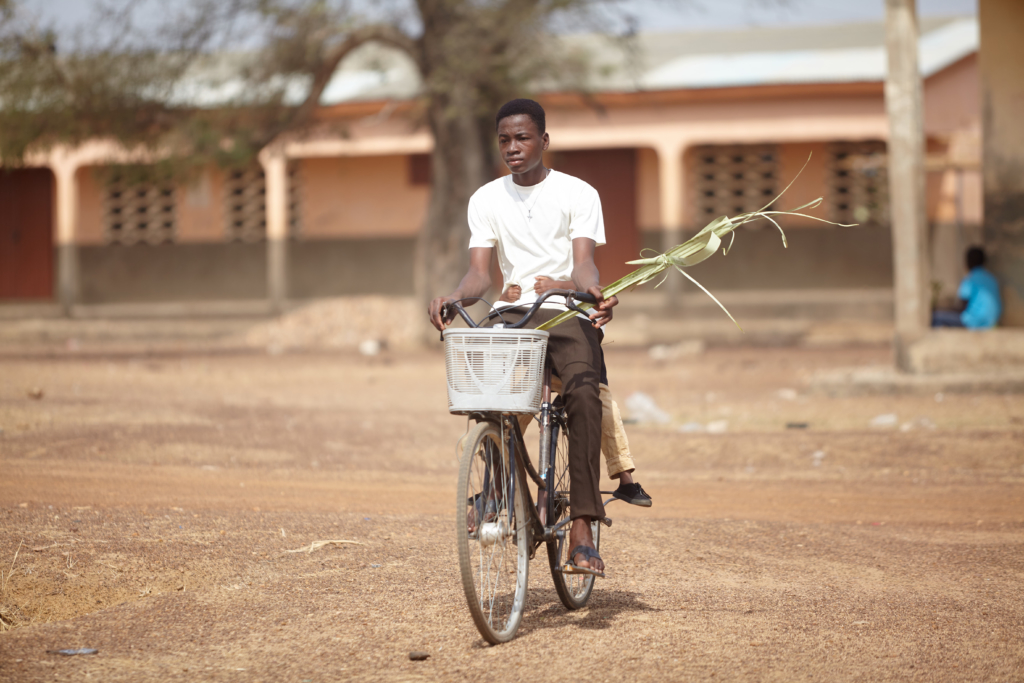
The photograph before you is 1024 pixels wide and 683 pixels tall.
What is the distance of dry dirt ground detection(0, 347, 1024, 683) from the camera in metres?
3.77

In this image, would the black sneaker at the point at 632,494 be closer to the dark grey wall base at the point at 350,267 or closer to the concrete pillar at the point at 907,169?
the concrete pillar at the point at 907,169

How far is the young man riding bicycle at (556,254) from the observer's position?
160 inches

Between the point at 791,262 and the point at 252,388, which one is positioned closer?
the point at 252,388

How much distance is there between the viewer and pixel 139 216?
22.4 meters

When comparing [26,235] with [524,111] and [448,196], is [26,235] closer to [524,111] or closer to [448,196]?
[448,196]

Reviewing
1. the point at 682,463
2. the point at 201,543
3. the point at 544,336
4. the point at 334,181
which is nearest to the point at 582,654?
the point at 544,336

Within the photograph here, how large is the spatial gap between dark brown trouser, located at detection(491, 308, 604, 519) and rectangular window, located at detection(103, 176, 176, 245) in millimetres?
19618

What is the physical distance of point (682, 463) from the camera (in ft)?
27.3

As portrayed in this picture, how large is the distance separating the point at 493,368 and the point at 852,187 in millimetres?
17714

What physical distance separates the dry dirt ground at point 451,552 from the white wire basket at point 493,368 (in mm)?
873

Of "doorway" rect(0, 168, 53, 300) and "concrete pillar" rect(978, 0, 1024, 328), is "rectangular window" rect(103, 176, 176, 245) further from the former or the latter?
"concrete pillar" rect(978, 0, 1024, 328)

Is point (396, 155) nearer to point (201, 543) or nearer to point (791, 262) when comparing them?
point (791, 262)

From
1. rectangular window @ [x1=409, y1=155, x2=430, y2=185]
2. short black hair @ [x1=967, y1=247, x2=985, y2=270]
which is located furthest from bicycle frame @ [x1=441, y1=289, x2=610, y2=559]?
rectangular window @ [x1=409, y1=155, x2=430, y2=185]

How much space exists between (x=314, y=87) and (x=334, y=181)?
5655mm
